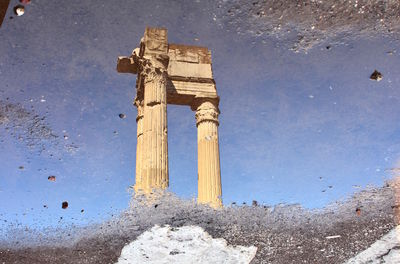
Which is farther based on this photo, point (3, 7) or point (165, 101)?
point (165, 101)

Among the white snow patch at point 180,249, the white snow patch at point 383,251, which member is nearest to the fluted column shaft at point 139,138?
the white snow patch at point 180,249

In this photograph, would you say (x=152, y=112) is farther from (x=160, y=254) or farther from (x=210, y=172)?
(x=160, y=254)

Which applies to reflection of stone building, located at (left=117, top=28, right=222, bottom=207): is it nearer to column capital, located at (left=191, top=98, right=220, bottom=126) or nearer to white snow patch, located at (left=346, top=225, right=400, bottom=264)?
column capital, located at (left=191, top=98, right=220, bottom=126)

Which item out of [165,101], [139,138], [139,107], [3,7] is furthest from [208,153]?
[3,7]

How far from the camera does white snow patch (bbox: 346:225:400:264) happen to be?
9039 mm

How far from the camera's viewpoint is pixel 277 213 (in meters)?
10.9

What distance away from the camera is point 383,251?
30.0 feet

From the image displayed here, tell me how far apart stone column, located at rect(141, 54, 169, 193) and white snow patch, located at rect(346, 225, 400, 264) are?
5586mm

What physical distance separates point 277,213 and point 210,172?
3.86 m

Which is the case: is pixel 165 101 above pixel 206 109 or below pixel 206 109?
below

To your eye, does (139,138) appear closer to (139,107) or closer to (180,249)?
(139,107)

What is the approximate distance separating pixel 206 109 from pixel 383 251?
8224mm

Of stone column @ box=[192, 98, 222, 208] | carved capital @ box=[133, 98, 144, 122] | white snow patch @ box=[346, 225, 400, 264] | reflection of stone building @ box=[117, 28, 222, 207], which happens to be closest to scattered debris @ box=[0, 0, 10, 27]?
reflection of stone building @ box=[117, 28, 222, 207]

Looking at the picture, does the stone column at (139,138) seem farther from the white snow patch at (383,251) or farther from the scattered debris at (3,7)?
the scattered debris at (3,7)
